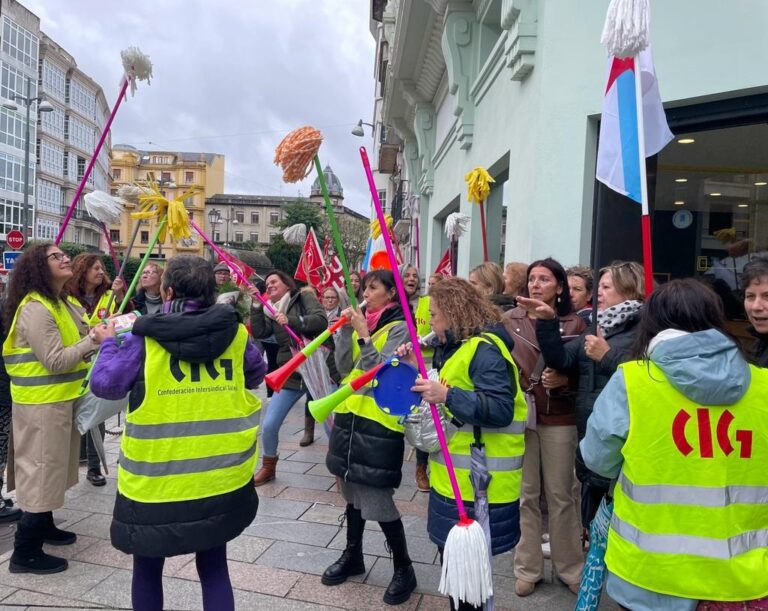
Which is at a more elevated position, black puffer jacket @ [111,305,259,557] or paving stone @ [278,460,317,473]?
black puffer jacket @ [111,305,259,557]

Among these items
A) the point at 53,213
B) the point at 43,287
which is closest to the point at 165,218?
the point at 43,287

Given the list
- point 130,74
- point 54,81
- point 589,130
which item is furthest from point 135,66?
point 54,81

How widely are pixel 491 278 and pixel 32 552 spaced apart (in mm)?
3660

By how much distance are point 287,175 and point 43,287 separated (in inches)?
68.1

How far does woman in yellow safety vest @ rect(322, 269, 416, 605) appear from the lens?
3250 millimetres

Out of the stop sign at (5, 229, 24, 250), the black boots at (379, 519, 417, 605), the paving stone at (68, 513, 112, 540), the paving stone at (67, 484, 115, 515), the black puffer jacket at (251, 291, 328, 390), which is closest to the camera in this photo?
the black boots at (379, 519, 417, 605)

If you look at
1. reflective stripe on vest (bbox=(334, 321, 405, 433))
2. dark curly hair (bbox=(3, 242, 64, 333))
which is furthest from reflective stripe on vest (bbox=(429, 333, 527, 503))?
dark curly hair (bbox=(3, 242, 64, 333))

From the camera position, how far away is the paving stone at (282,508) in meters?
4.59

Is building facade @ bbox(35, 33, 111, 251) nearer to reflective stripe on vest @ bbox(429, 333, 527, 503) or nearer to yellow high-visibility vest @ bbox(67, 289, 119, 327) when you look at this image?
yellow high-visibility vest @ bbox(67, 289, 119, 327)

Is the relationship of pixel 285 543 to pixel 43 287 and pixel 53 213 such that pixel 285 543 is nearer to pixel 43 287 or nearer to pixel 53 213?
pixel 43 287

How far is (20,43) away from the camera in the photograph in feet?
154

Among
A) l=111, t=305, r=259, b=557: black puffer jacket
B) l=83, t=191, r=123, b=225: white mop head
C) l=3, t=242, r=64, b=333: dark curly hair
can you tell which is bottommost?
l=111, t=305, r=259, b=557: black puffer jacket

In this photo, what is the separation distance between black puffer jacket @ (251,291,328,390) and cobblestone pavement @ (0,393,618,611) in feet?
4.86

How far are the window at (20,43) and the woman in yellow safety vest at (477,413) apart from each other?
54530mm
